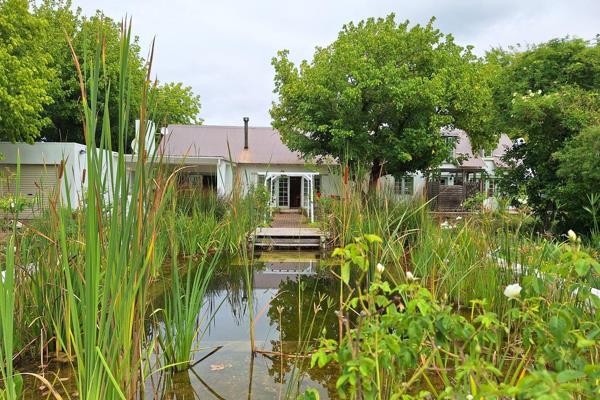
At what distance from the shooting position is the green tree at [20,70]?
11648 mm

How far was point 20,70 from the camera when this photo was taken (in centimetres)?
1182

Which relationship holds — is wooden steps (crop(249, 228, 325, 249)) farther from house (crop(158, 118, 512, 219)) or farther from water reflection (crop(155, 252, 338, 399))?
house (crop(158, 118, 512, 219))

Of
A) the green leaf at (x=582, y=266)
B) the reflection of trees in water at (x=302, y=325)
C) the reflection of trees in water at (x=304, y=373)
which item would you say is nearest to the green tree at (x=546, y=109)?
the reflection of trees in water at (x=302, y=325)

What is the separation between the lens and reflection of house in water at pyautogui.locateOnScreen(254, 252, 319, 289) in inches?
201

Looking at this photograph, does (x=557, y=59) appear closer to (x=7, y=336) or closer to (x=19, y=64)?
(x=7, y=336)

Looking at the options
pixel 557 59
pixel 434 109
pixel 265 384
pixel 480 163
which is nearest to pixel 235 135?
pixel 434 109

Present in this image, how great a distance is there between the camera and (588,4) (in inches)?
307

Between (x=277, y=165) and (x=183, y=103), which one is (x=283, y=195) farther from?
(x=183, y=103)

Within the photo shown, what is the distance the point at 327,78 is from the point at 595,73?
259 inches

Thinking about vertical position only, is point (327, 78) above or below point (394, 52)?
below

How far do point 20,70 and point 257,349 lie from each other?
13.0 metres

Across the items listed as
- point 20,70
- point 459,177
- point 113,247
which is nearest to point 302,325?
point 113,247

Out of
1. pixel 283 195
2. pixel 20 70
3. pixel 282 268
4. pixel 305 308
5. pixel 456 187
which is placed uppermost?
pixel 20 70

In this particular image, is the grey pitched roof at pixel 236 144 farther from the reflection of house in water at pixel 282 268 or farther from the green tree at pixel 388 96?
the reflection of house in water at pixel 282 268
